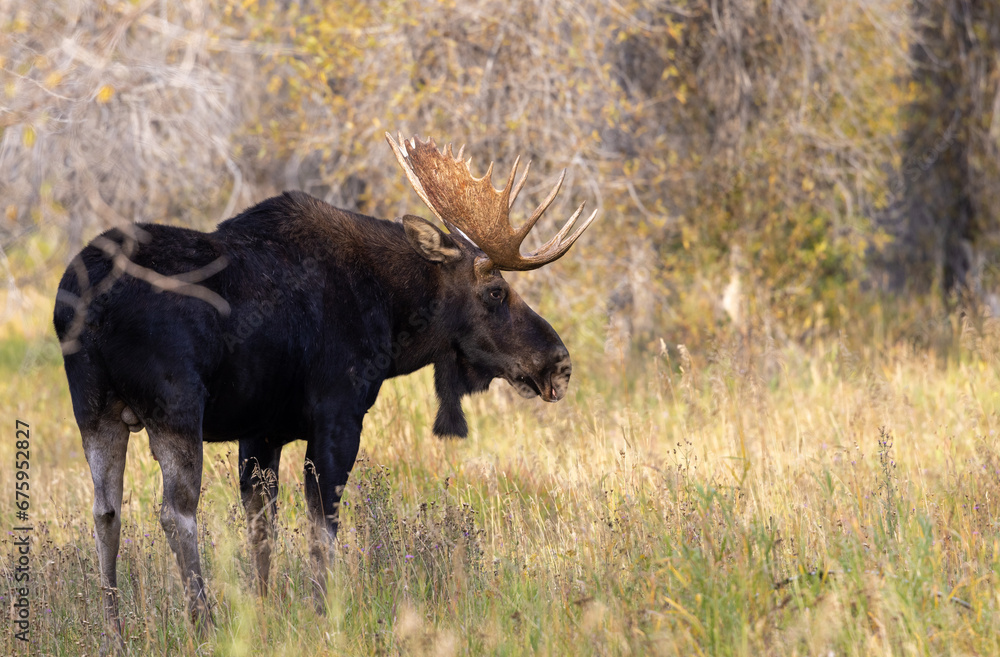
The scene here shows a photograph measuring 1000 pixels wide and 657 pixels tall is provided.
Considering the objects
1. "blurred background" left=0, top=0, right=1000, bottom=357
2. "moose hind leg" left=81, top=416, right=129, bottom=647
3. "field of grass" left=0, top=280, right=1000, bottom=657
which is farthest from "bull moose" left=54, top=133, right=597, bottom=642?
"blurred background" left=0, top=0, right=1000, bottom=357

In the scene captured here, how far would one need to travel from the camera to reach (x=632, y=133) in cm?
1023

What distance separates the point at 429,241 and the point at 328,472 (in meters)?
1.42

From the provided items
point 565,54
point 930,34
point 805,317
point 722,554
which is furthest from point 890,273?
point 722,554

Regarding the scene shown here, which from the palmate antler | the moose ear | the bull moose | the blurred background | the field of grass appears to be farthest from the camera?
the blurred background

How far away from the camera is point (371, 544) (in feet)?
15.8

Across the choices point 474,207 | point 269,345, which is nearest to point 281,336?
point 269,345

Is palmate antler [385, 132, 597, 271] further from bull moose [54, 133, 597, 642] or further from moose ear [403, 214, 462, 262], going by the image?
moose ear [403, 214, 462, 262]

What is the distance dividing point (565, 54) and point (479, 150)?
4.03 ft

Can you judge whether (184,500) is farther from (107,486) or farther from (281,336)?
(281,336)

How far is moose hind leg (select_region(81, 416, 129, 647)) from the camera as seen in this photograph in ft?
14.1

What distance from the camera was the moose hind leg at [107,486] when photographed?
4289 millimetres

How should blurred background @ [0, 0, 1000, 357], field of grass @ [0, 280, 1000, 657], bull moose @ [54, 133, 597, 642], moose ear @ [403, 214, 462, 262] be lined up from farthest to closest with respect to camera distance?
blurred background @ [0, 0, 1000, 357] → moose ear @ [403, 214, 462, 262] → bull moose @ [54, 133, 597, 642] → field of grass @ [0, 280, 1000, 657]

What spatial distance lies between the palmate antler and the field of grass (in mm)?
1249

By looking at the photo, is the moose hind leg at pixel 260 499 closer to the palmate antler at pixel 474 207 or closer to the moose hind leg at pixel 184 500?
the moose hind leg at pixel 184 500
